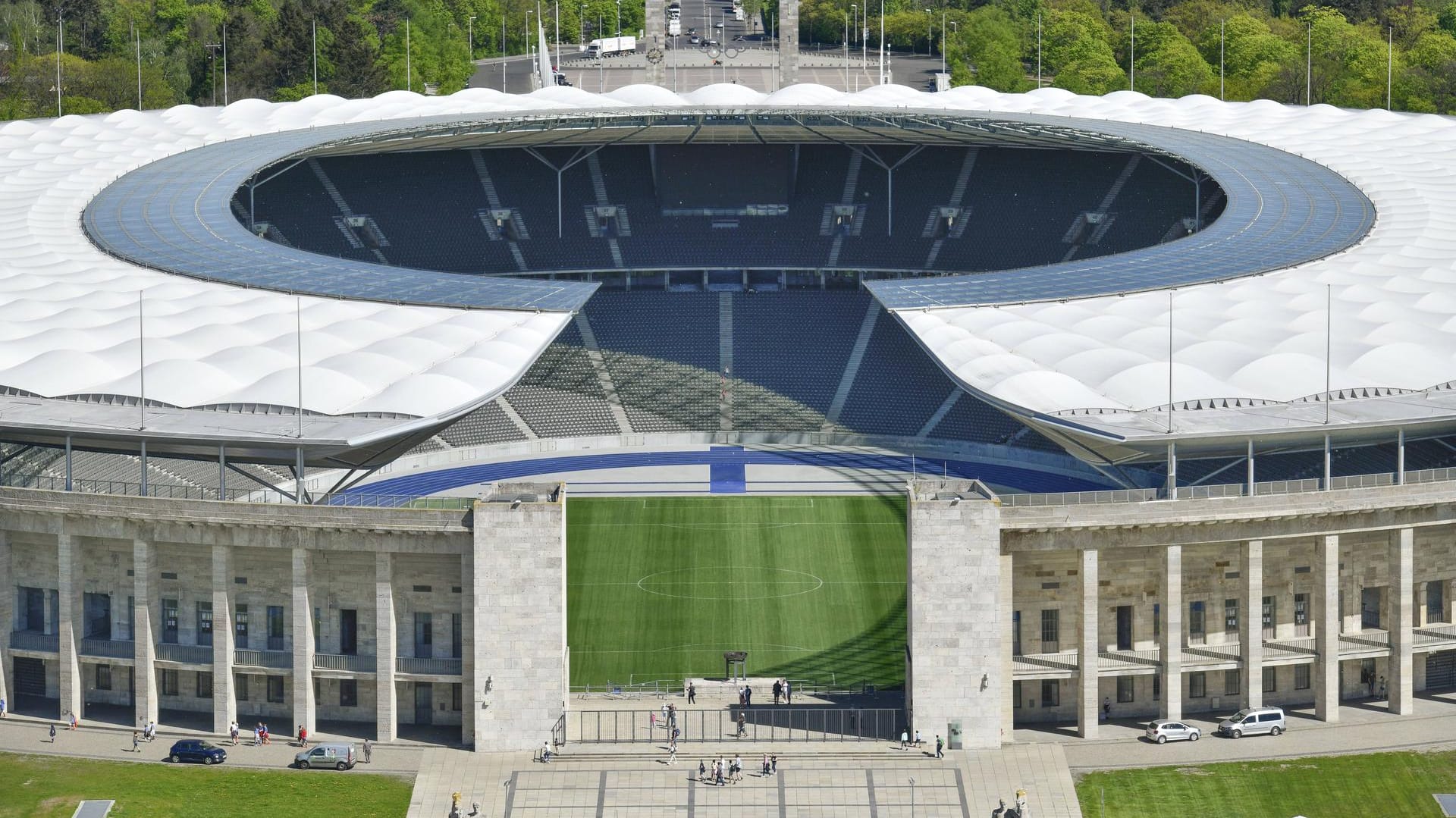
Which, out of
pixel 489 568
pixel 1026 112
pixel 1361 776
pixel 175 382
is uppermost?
pixel 1026 112

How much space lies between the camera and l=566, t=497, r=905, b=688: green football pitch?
96438mm

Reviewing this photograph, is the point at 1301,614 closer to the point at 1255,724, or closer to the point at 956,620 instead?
the point at 1255,724

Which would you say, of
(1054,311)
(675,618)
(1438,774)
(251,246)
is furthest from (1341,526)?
(251,246)

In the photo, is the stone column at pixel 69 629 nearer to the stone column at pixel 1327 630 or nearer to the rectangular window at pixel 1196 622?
the rectangular window at pixel 1196 622

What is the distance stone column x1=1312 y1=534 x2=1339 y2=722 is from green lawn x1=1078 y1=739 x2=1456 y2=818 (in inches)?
184

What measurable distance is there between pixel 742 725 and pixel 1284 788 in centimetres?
2060

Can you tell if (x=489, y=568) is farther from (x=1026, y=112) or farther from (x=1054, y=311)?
(x=1026, y=112)

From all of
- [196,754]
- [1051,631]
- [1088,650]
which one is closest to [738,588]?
[1051,631]

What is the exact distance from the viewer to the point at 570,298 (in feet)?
375

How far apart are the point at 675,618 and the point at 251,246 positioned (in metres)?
37.4

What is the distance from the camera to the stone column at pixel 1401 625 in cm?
8988

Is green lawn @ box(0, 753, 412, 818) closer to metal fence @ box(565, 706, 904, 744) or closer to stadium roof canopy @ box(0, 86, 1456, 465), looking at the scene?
metal fence @ box(565, 706, 904, 744)

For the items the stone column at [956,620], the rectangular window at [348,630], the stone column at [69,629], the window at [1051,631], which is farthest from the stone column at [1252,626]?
the stone column at [69,629]

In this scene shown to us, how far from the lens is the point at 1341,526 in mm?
89562
